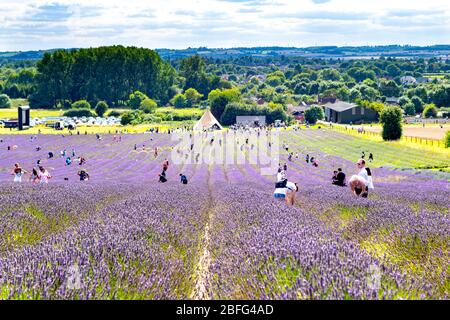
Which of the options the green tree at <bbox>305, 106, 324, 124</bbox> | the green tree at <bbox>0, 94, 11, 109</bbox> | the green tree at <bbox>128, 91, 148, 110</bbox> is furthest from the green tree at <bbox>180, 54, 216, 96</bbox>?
the green tree at <bbox>305, 106, 324, 124</bbox>

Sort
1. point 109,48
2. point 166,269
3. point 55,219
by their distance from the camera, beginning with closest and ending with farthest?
point 166,269
point 55,219
point 109,48

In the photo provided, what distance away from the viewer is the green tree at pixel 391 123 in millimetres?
56875

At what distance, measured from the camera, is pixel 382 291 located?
389 centimetres

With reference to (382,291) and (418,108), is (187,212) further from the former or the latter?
(418,108)

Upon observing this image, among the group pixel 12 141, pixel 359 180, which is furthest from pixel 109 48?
pixel 359 180

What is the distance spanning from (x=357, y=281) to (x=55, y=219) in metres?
5.66

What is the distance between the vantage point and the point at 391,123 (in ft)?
189

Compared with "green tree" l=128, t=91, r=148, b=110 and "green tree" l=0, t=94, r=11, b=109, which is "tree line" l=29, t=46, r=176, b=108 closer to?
"green tree" l=0, t=94, r=11, b=109

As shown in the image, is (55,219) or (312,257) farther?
(55,219)

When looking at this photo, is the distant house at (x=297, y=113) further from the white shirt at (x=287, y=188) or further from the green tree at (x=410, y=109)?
the white shirt at (x=287, y=188)

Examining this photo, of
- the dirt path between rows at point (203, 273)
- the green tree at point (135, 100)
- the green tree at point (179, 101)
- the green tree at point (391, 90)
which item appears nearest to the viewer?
the dirt path between rows at point (203, 273)

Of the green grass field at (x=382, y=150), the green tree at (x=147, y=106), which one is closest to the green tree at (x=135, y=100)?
Result: the green tree at (x=147, y=106)

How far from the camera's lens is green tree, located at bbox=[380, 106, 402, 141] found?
187 ft
